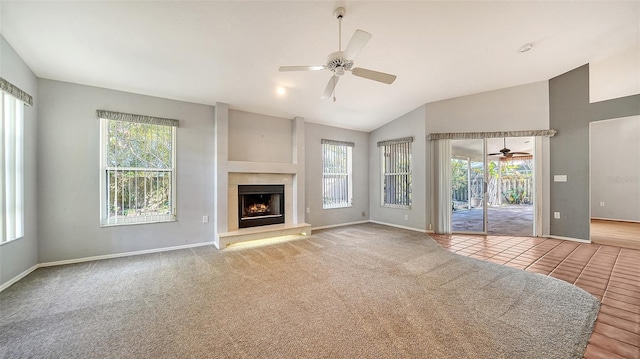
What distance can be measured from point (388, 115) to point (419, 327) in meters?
4.88

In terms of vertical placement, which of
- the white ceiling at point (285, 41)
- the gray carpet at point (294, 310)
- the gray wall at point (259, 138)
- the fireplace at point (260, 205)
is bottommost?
the gray carpet at point (294, 310)

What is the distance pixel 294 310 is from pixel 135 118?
3886mm

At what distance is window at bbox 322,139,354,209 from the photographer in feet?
19.7

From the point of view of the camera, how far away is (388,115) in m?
5.77

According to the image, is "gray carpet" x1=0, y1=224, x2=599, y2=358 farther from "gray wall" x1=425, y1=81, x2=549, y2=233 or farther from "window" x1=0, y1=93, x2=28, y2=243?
"gray wall" x1=425, y1=81, x2=549, y2=233

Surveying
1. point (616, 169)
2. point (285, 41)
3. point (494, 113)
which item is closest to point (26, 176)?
point (285, 41)

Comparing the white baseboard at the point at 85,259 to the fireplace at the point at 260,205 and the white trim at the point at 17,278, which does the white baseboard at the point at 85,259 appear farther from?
the fireplace at the point at 260,205

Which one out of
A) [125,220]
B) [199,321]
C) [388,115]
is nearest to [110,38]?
[125,220]

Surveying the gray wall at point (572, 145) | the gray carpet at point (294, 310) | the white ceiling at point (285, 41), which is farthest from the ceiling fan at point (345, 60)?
the gray wall at point (572, 145)

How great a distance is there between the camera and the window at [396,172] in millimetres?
5793

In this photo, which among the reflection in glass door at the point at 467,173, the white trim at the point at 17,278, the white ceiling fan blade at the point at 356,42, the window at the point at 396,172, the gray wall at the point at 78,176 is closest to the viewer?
the white ceiling fan blade at the point at 356,42

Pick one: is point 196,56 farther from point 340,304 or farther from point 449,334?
point 449,334

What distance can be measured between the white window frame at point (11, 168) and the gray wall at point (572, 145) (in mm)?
8457

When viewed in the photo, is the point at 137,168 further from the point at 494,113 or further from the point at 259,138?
the point at 494,113
